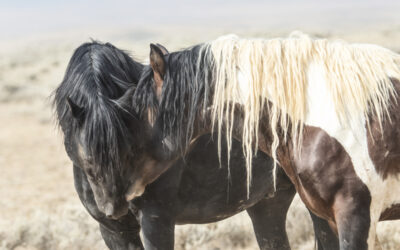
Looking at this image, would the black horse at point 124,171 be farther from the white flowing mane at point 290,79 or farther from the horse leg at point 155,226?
the white flowing mane at point 290,79

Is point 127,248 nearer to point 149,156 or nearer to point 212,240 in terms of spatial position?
point 149,156

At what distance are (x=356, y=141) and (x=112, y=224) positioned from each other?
1.81 metres

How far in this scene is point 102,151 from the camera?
3496 millimetres

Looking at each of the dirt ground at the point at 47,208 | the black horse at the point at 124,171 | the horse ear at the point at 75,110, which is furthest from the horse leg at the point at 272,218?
the horse ear at the point at 75,110

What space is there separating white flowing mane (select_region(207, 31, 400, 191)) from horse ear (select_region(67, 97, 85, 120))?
0.80m

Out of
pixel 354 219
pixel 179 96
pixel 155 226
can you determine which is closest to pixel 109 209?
pixel 155 226

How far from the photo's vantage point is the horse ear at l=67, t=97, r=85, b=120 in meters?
3.55

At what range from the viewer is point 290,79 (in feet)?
11.0

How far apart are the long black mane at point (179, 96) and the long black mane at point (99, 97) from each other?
0.18m

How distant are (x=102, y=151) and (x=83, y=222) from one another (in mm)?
3857

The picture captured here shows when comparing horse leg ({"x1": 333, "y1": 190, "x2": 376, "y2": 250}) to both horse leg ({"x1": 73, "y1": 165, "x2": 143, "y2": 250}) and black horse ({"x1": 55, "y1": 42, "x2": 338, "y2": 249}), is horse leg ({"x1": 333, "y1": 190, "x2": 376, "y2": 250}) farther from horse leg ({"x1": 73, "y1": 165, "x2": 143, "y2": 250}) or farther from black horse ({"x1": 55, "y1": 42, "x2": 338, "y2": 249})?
horse leg ({"x1": 73, "y1": 165, "x2": 143, "y2": 250})

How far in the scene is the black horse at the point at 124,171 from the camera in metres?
3.52

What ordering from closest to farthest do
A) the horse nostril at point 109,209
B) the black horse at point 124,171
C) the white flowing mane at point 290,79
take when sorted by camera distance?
the white flowing mane at point 290,79, the black horse at point 124,171, the horse nostril at point 109,209

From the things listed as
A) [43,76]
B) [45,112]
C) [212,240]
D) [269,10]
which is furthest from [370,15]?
[212,240]
